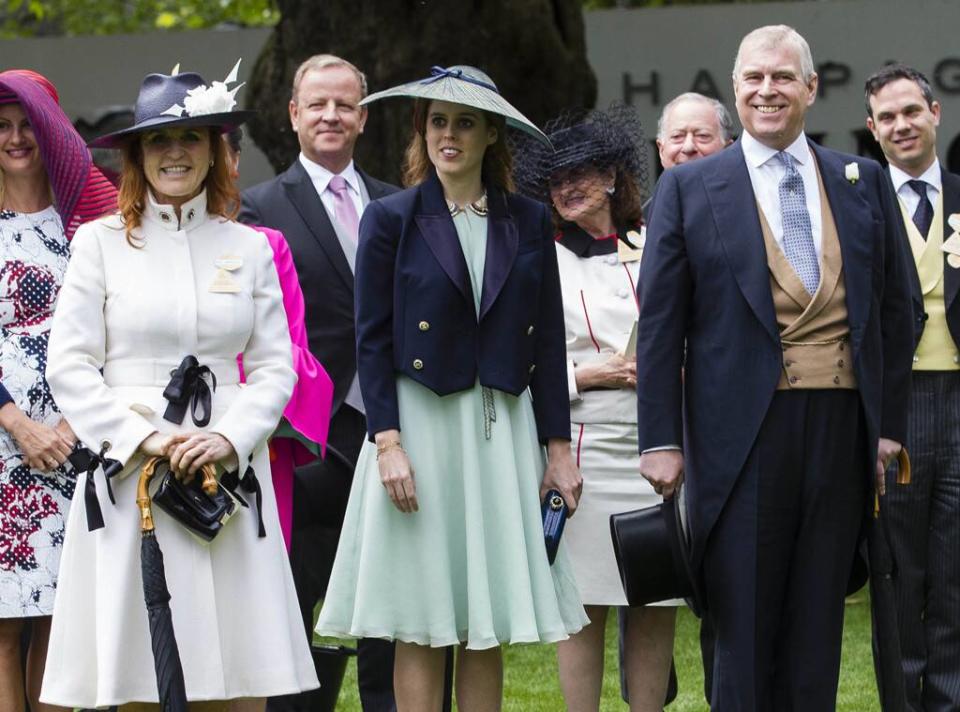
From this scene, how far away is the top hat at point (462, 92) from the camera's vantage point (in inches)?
210

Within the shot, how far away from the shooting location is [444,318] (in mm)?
5293

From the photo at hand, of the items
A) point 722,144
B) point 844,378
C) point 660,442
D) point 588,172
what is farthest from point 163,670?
point 722,144

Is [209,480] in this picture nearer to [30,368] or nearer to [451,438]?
[451,438]

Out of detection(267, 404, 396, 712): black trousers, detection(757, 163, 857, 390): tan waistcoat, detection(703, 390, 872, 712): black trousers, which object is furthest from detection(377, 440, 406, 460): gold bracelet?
detection(757, 163, 857, 390): tan waistcoat

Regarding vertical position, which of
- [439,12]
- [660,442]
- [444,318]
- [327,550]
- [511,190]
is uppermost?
[439,12]

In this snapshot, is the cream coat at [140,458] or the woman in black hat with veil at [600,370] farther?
the woman in black hat with veil at [600,370]

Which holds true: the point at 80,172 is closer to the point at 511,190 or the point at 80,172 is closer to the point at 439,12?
the point at 511,190

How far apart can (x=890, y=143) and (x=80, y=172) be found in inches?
128

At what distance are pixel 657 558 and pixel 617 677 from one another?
10.3 feet

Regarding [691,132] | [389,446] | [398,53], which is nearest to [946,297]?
[691,132]

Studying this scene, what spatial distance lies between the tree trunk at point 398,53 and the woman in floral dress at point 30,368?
413 cm

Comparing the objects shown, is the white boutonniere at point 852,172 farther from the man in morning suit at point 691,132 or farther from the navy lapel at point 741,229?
the man in morning suit at point 691,132

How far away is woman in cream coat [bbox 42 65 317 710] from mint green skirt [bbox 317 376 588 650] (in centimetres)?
25

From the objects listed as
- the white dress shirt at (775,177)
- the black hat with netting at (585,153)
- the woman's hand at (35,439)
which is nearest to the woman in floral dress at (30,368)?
the woman's hand at (35,439)
